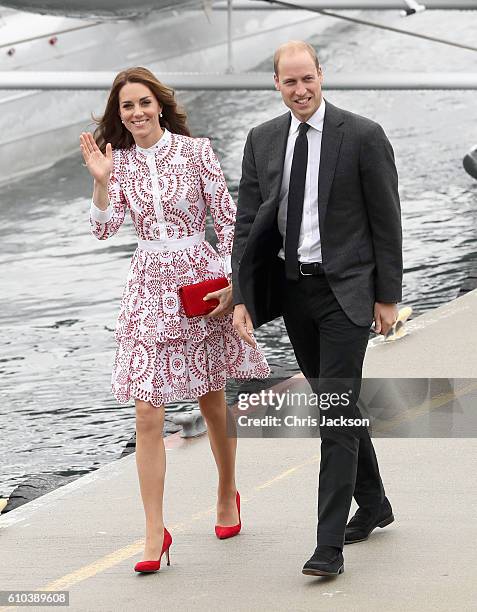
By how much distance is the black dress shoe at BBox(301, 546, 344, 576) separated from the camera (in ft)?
13.8

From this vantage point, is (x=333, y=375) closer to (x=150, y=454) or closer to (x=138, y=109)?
(x=150, y=454)

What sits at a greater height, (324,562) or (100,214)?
(100,214)

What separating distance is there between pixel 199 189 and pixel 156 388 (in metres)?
0.66

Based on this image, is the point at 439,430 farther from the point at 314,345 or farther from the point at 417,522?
the point at 314,345

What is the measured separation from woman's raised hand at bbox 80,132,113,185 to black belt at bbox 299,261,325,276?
689 millimetres

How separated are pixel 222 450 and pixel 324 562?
2.30ft

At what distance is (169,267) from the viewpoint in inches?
183

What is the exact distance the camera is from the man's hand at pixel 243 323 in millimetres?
4426

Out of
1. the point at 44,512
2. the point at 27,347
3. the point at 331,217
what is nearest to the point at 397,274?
the point at 331,217

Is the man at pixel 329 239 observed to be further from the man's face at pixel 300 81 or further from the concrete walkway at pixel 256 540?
the concrete walkway at pixel 256 540

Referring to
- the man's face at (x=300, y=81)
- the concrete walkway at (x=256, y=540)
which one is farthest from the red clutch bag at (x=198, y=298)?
the concrete walkway at (x=256, y=540)

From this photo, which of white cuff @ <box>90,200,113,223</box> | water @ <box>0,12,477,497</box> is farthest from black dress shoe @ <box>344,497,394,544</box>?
water @ <box>0,12,477,497</box>

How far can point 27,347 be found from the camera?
347 inches

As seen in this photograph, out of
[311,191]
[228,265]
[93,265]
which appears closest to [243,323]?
[228,265]
